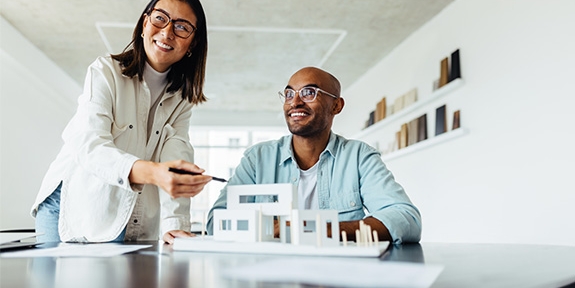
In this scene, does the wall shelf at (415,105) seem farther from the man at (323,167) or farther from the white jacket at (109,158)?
the white jacket at (109,158)

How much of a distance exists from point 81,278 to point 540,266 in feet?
2.05

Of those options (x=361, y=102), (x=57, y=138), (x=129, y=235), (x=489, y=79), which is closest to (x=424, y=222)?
(x=489, y=79)

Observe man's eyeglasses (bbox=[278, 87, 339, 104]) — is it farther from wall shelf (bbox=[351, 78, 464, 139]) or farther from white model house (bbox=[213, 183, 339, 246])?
wall shelf (bbox=[351, 78, 464, 139])

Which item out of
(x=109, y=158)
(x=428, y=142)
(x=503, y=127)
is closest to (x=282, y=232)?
(x=109, y=158)

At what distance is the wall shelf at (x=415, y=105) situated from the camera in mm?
3488

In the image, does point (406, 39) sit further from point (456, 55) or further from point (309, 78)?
point (309, 78)

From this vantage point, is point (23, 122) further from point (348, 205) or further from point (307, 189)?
point (348, 205)

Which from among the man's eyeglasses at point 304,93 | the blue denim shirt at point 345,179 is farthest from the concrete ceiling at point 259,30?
the blue denim shirt at point 345,179

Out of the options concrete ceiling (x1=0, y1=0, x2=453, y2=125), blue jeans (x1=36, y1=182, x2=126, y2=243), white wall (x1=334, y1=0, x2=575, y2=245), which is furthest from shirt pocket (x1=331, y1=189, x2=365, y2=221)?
concrete ceiling (x1=0, y1=0, x2=453, y2=125)

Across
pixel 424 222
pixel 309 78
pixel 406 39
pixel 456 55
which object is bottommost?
pixel 424 222

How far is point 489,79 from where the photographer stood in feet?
10.3

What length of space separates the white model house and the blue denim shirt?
0.33m

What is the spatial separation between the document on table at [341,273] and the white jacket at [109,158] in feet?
1.96

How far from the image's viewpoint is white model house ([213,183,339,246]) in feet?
3.11
